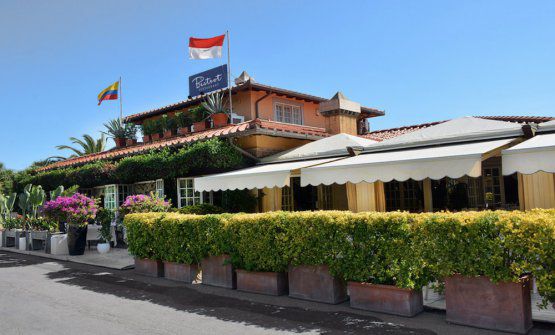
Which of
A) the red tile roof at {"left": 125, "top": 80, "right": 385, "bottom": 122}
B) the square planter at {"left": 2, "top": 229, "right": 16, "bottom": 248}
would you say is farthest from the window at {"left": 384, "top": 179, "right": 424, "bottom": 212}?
the square planter at {"left": 2, "top": 229, "right": 16, "bottom": 248}

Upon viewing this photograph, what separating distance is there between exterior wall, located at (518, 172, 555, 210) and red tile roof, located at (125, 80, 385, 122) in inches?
502

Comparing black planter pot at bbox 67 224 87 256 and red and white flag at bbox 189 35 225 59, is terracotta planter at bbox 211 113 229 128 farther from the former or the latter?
black planter pot at bbox 67 224 87 256

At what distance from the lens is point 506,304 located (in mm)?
6520

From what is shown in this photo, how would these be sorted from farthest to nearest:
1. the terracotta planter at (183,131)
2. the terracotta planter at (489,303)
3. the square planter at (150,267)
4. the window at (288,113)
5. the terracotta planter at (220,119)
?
1. the window at (288,113)
2. the terracotta planter at (183,131)
3. the terracotta planter at (220,119)
4. the square planter at (150,267)
5. the terracotta planter at (489,303)

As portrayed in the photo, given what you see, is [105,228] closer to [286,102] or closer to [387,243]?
[286,102]

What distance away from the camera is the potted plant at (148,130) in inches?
969

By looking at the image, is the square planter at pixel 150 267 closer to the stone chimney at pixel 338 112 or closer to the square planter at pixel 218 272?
the square planter at pixel 218 272

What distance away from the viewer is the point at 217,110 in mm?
19812

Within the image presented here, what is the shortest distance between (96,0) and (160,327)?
1295 cm

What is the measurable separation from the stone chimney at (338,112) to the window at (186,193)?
705 cm

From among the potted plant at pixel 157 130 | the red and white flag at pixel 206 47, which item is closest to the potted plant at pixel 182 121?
the potted plant at pixel 157 130

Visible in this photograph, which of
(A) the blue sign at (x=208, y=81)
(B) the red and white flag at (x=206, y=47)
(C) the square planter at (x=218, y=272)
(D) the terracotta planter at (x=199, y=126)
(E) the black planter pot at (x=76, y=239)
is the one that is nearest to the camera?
(C) the square planter at (x=218, y=272)

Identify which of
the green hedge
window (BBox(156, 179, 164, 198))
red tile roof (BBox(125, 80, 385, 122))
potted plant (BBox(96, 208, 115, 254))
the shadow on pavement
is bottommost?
the shadow on pavement

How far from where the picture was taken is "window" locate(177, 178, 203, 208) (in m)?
17.9
